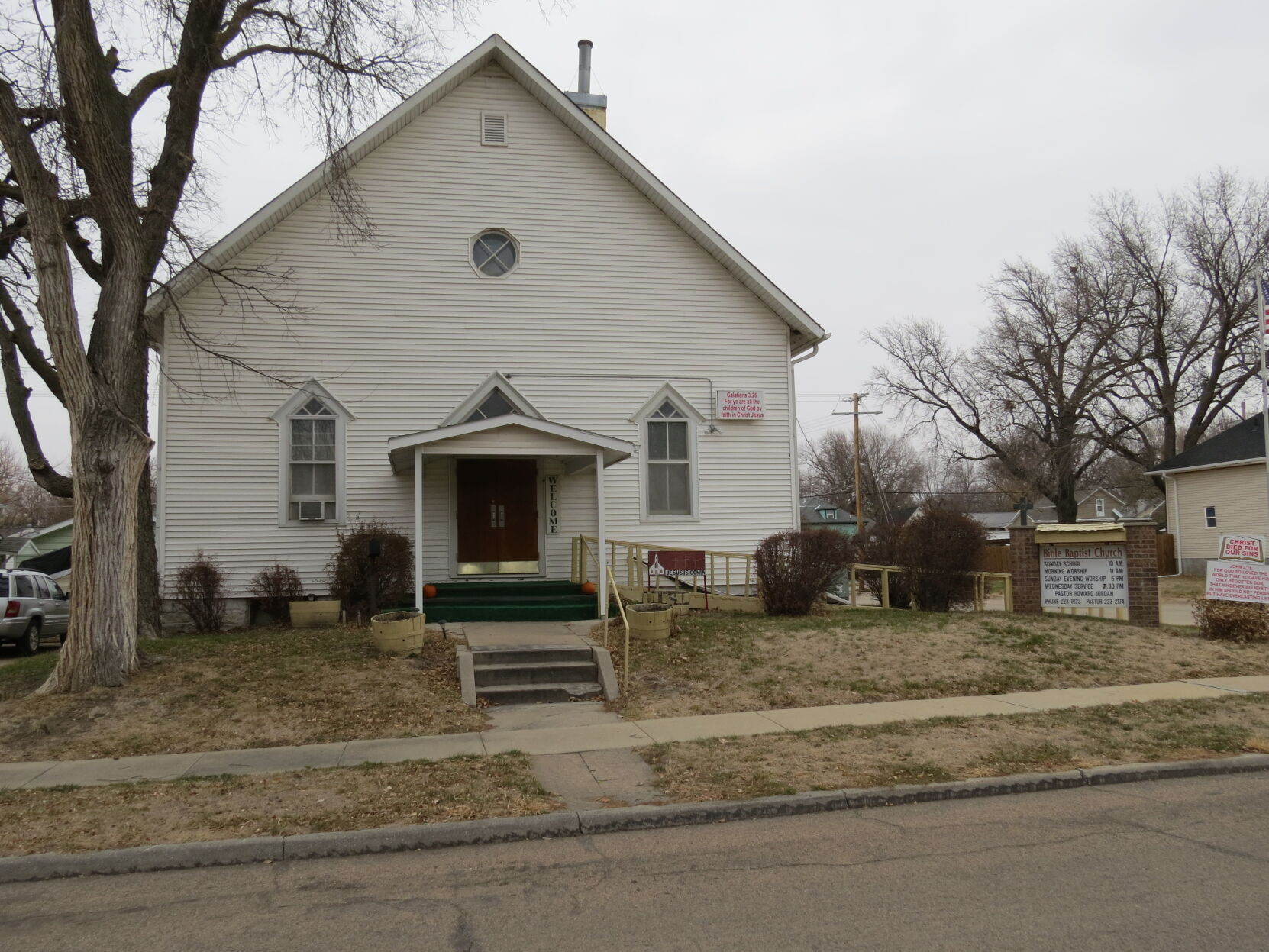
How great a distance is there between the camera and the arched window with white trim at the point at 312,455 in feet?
48.6

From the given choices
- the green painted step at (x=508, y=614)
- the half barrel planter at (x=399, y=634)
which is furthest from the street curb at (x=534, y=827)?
the green painted step at (x=508, y=614)

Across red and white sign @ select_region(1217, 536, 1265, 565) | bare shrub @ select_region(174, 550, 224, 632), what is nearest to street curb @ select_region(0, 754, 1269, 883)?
red and white sign @ select_region(1217, 536, 1265, 565)

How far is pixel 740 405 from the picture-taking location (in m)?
16.2

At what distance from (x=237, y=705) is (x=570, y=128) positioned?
435 inches

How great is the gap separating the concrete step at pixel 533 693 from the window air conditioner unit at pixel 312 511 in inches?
241

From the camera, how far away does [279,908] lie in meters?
4.90

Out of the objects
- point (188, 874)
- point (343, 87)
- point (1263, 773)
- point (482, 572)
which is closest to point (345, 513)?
point (482, 572)

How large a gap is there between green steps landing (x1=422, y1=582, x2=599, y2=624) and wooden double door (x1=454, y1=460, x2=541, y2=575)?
1111 millimetres

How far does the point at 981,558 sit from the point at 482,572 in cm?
864

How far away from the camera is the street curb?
18.1ft

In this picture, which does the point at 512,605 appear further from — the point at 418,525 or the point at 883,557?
the point at 883,557

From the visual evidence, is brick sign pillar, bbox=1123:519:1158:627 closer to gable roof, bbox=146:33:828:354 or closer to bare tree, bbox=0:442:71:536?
gable roof, bbox=146:33:828:354

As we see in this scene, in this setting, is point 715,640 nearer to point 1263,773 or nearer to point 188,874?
point 1263,773

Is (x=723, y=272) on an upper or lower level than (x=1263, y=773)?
upper
